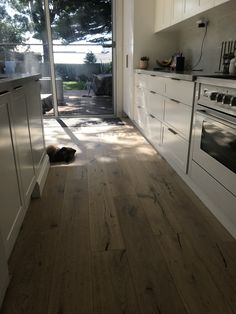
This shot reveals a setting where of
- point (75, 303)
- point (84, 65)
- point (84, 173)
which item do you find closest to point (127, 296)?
point (75, 303)

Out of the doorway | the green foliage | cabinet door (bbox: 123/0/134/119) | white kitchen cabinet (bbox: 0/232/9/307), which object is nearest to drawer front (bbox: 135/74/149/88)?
cabinet door (bbox: 123/0/134/119)

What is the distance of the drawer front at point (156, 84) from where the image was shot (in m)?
A: 2.79

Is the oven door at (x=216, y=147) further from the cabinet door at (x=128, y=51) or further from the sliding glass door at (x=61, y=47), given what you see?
the sliding glass door at (x=61, y=47)

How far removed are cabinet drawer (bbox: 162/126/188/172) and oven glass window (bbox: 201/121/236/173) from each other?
0.35 m

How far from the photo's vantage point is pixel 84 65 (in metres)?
4.93

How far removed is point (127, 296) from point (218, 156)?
3.30 feet

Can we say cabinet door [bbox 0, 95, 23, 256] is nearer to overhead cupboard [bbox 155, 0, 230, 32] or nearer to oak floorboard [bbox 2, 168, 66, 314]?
oak floorboard [bbox 2, 168, 66, 314]

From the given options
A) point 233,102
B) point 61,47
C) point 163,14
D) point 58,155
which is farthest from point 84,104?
point 233,102

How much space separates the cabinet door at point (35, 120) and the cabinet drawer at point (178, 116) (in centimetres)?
121

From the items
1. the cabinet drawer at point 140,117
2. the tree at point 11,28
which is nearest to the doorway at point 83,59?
the tree at point 11,28

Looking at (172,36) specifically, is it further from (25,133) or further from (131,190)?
(25,133)

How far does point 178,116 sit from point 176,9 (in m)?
1.50

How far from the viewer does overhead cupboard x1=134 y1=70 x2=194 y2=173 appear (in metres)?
2.21

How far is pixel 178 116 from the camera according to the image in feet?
7.74
